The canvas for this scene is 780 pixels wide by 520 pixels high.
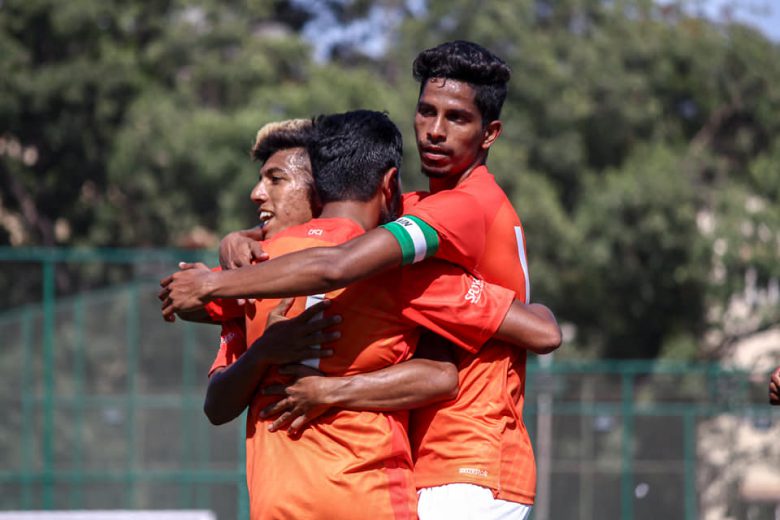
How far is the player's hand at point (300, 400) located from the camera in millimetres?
3566

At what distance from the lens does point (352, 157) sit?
145 inches

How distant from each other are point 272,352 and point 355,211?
0.47m

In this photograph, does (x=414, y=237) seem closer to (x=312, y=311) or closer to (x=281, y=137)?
(x=312, y=311)

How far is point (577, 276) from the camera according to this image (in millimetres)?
22078

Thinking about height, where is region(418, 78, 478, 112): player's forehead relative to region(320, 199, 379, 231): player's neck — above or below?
above

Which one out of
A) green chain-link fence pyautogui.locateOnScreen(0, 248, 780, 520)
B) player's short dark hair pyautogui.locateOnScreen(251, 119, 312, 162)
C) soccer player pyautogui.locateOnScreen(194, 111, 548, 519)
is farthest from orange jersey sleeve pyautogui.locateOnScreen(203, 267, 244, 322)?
green chain-link fence pyautogui.locateOnScreen(0, 248, 780, 520)

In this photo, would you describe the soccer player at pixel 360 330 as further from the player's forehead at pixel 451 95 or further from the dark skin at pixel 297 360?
the player's forehead at pixel 451 95

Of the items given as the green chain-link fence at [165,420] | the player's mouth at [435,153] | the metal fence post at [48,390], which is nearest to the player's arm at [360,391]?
the player's mouth at [435,153]

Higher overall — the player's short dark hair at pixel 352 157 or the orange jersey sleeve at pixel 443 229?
the player's short dark hair at pixel 352 157

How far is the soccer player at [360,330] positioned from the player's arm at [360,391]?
0.12 feet

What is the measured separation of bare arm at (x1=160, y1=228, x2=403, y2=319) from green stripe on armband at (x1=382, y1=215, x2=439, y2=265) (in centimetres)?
2

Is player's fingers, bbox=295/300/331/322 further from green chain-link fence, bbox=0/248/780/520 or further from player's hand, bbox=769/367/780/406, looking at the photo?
green chain-link fence, bbox=0/248/780/520

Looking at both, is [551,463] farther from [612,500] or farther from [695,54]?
[695,54]

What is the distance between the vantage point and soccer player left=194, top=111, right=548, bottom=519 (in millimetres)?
3518
